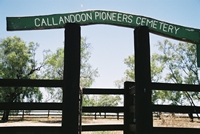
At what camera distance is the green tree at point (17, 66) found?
28.3 meters

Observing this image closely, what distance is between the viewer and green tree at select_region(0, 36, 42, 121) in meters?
28.3

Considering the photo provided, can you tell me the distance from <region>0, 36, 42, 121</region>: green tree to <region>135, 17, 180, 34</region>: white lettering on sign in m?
26.4

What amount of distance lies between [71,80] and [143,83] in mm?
1359

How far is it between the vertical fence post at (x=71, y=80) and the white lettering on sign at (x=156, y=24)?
4.25ft

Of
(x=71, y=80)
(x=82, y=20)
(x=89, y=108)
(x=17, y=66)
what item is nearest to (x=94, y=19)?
(x=82, y=20)

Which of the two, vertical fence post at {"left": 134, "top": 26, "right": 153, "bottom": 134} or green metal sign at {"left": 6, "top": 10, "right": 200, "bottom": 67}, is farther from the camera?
green metal sign at {"left": 6, "top": 10, "right": 200, "bottom": 67}

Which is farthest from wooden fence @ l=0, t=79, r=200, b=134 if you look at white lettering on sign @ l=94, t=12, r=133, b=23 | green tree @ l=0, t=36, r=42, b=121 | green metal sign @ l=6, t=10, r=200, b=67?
green tree @ l=0, t=36, r=42, b=121

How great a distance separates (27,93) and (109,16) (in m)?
28.5

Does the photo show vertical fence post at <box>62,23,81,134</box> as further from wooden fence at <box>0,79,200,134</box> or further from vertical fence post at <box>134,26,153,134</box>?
vertical fence post at <box>134,26,153,134</box>

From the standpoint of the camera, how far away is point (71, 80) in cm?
392

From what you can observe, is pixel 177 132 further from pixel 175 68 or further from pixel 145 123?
pixel 175 68

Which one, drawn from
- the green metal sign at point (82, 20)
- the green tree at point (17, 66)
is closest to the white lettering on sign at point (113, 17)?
the green metal sign at point (82, 20)

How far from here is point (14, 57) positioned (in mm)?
29469

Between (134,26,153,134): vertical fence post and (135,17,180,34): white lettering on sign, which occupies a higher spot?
(135,17,180,34): white lettering on sign
